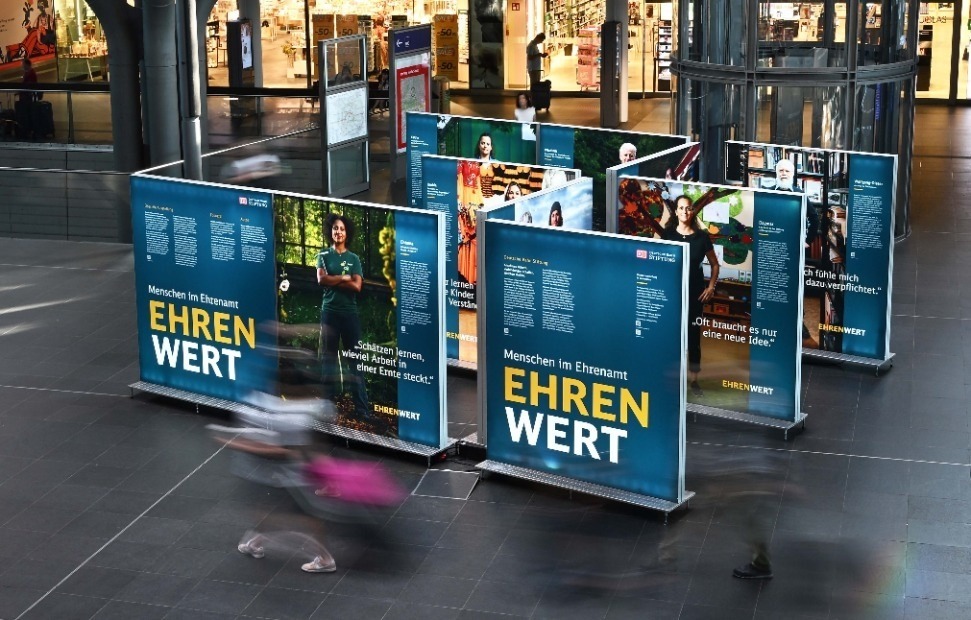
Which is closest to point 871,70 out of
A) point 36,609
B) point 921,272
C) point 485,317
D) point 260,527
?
point 921,272

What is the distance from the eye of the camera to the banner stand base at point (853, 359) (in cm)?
1441

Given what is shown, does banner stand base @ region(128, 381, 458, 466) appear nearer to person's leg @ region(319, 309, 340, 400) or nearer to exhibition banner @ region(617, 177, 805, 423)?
person's leg @ region(319, 309, 340, 400)

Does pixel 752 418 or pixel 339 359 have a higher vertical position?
pixel 339 359

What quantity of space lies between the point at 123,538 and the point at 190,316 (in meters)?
3.08

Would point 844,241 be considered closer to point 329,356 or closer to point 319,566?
point 329,356

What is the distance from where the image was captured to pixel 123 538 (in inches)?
437

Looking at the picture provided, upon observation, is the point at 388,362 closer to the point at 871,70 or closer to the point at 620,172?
the point at 620,172

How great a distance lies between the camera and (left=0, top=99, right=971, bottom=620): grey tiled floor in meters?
10.0

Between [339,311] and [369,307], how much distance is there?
0.33 metres

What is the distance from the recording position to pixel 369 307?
12.3 metres

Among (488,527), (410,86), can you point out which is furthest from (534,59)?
(488,527)

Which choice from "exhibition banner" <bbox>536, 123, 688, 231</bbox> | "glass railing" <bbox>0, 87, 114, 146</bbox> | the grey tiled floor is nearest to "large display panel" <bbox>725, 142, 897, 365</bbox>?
the grey tiled floor

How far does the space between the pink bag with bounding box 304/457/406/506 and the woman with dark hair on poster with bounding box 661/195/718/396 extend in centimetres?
298

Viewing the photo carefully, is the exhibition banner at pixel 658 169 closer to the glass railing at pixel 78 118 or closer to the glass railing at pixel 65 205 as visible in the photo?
the glass railing at pixel 65 205
